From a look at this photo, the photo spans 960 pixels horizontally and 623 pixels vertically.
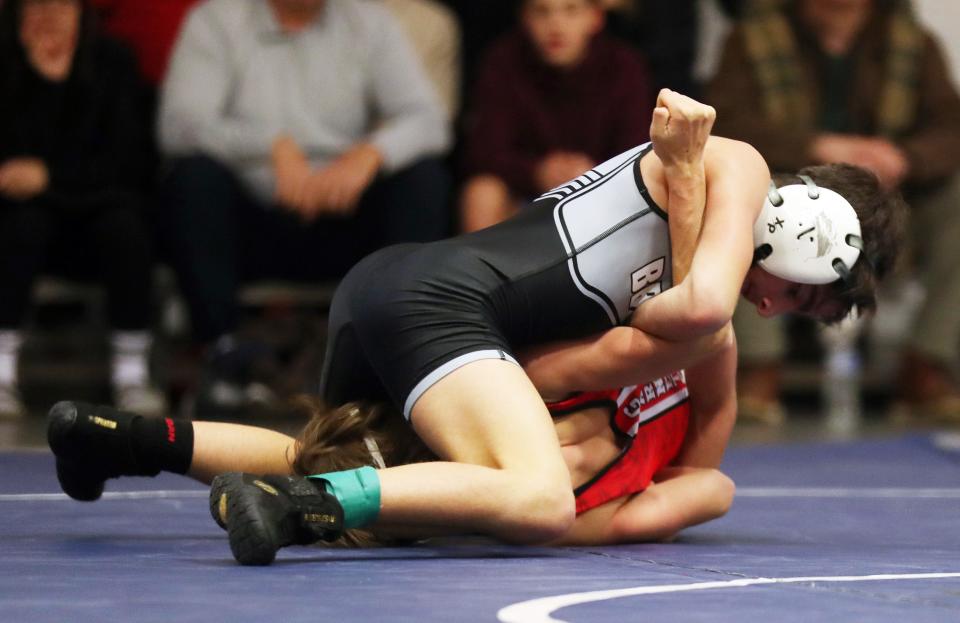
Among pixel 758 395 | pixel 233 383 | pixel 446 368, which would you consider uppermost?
pixel 758 395

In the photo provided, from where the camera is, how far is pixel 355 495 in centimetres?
250

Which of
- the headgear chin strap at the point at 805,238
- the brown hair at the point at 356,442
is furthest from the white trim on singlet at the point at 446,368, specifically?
the headgear chin strap at the point at 805,238

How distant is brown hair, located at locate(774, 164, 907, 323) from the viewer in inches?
116

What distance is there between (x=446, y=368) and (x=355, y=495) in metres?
0.31

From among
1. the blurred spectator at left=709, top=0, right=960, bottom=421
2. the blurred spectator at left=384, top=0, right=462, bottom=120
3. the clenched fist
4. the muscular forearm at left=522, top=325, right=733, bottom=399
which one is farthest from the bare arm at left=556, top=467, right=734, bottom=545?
the blurred spectator at left=384, top=0, right=462, bottom=120

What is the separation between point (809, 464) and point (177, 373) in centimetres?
246

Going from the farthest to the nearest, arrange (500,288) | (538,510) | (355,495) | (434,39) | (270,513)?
(434,39)
(500,288)
(538,510)
(355,495)
(270,513)

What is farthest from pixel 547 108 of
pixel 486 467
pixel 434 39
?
pixel 486 467

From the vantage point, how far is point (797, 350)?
6.94 meters

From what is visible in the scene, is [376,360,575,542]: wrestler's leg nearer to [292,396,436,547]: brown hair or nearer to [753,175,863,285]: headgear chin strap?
[292,396,436,547]: brown hair

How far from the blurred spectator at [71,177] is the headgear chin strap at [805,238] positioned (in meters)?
2.96

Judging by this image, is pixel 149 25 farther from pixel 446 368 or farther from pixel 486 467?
pixel 486 467

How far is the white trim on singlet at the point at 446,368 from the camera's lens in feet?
8.87

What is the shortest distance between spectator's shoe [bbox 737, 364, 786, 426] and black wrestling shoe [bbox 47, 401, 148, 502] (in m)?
3.34
